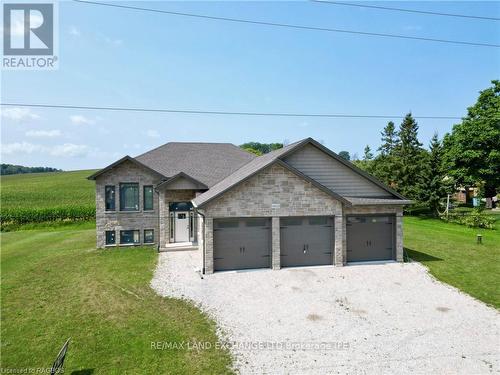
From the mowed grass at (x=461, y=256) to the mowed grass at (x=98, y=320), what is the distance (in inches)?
434

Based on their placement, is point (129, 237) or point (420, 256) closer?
point (420, 256)

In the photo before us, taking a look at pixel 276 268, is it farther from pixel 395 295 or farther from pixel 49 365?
pixel 49 365

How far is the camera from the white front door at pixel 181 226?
20266 mm

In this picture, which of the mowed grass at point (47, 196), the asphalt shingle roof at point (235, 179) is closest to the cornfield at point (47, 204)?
the mowed grass at point (47, 196)

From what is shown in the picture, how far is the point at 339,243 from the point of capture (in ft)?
51.3

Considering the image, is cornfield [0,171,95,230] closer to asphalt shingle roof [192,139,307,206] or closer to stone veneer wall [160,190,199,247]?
stone veneer wall [160,190,199,247]

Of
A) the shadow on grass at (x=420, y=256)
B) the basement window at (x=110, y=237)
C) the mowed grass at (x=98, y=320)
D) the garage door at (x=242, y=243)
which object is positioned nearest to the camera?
the mowed grass at (x=98, y=320)

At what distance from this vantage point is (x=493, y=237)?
24.1 m

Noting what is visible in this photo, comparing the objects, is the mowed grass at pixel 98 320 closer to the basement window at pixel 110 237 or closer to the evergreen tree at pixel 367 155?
the basement window at pixel 110 237

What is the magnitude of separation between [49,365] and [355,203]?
45.4 feet

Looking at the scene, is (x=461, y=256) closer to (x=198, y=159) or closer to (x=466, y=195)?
(x=198, y=159)

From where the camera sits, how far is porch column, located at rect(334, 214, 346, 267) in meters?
15.6

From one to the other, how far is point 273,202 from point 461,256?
1207 centimetres

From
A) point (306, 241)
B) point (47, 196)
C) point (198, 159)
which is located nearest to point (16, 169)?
point (47, 196)
